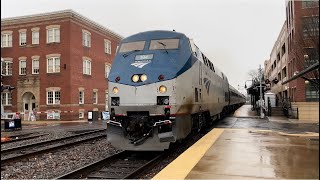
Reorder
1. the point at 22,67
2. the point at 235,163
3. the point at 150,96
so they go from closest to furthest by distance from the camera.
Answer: the point at 235,163 < the point at 150,96 < the point at 22,67

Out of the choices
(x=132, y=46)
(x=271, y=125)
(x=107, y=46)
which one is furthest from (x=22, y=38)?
(x=132, y=46)

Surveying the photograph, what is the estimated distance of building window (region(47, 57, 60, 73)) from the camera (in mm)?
33344

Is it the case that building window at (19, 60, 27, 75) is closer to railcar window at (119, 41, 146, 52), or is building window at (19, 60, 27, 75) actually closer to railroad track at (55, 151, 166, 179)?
railcar window at (119, 41, 146, 52)

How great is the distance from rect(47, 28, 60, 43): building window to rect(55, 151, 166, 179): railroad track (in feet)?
84.2

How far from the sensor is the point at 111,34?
40.7m

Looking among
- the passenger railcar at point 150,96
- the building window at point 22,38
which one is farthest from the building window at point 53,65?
the passenger railcar at point 150,96

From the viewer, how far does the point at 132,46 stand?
10.7 meters

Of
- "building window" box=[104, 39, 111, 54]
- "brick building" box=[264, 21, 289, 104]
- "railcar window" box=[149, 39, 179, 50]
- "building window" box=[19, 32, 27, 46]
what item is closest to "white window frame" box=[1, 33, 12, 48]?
"building window" box=[19, 32, 27, 46]

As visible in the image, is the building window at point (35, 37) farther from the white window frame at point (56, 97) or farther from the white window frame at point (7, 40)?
the white window frame at point (56, 97)

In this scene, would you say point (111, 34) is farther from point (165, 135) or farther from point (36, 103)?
point (165, 135)

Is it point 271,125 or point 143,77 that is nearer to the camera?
point 143,77

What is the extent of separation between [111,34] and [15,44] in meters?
11.1

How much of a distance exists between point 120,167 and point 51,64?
27.3 meters

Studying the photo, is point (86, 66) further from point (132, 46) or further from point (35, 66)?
point (132, 46)
